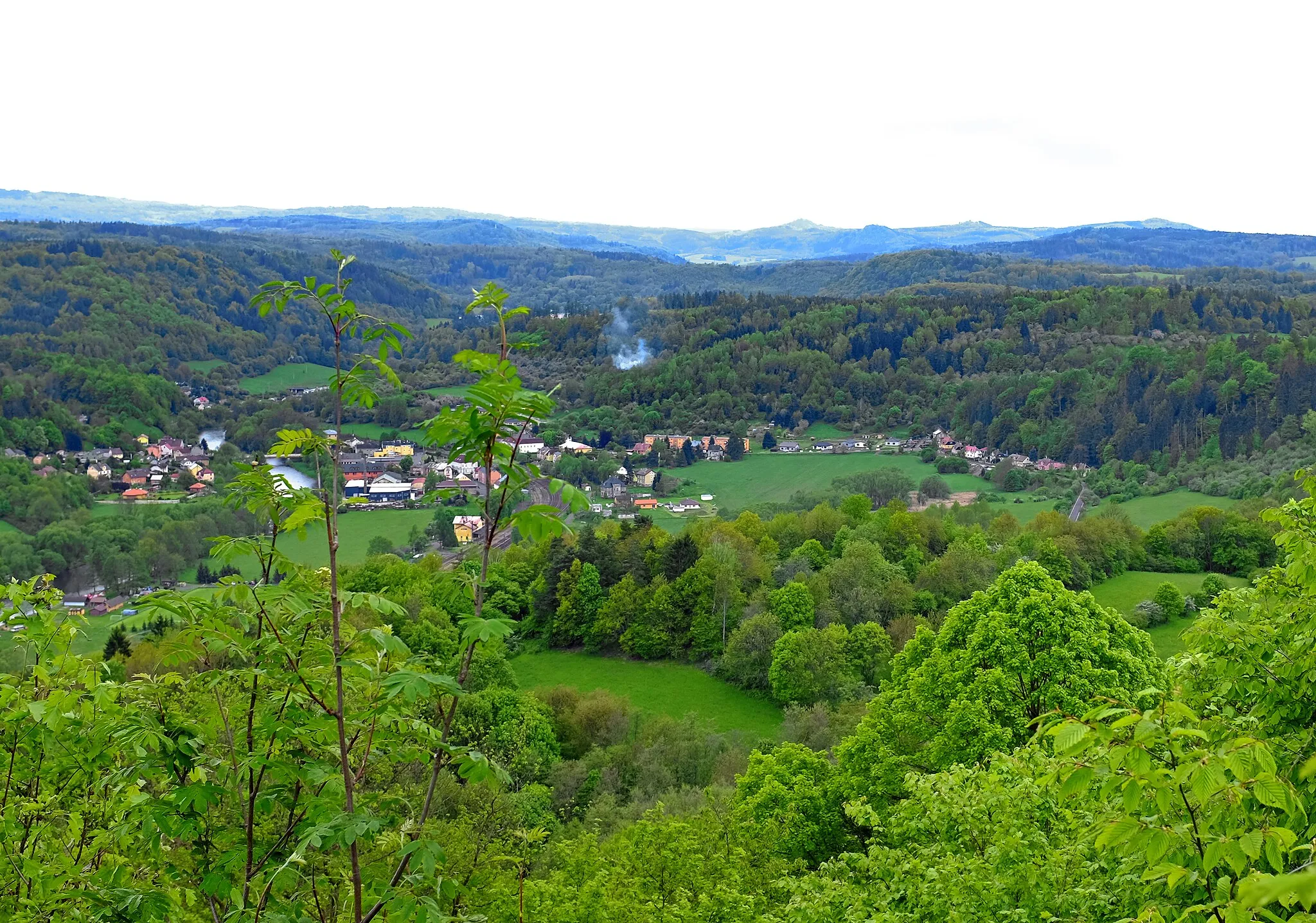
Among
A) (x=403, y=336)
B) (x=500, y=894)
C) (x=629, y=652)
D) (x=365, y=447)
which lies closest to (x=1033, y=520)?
(x=629, y=652)

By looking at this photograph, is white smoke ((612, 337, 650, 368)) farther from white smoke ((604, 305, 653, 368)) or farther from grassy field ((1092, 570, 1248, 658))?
grassy field ((1092, 570, 1248, 658))

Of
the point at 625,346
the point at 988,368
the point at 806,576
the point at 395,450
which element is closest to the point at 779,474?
the point at 395,450

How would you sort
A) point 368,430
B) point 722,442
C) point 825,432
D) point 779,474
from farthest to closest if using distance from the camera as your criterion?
point 825,432, point 368,430, point 722,442, point 779,474

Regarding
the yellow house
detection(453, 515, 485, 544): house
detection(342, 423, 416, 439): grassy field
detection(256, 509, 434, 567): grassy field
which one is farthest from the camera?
detection(342, 423, 416, 439): grassy field

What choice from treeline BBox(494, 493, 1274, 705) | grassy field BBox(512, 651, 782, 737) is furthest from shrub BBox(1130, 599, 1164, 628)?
grassy field BBox(512, 651, 782, 737)

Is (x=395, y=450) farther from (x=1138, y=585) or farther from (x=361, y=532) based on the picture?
(x=1138, y=585)

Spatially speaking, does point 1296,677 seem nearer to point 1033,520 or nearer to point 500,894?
point 500,894
